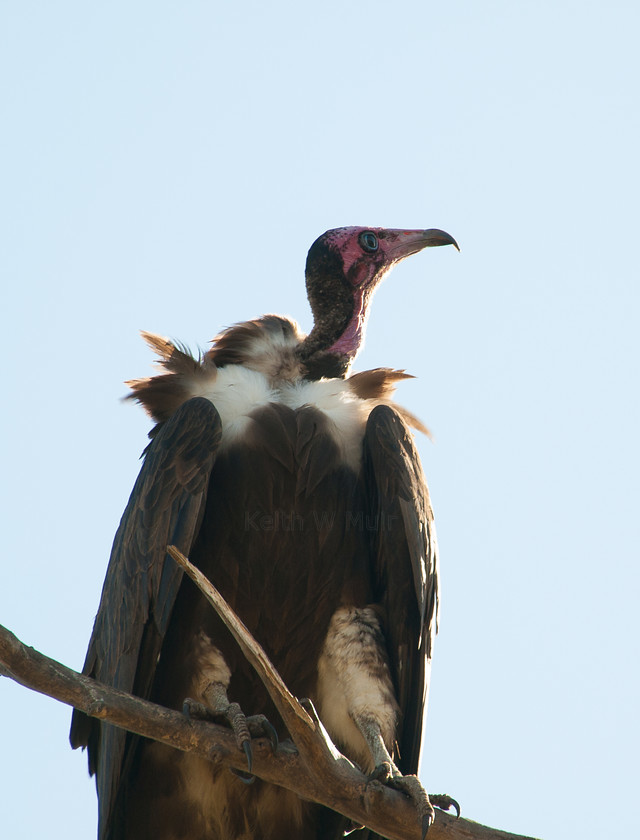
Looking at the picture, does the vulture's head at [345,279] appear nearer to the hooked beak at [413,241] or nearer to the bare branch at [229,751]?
the hooked beak at [413,241]

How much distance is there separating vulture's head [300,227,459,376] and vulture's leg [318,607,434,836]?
1.46 meters

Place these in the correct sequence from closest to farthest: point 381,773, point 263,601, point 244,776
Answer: point 381,773
point 244,776
point 263,601

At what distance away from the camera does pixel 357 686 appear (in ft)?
17.3

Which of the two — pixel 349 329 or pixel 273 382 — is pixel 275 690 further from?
pixel 349 329

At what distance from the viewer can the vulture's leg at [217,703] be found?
4.39 metres

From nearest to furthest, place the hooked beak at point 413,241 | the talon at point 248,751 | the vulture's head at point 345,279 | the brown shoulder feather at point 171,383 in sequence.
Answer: the talon at point 248,751
the brown shoulder feather at point 171,383
the vulture's head at point 345,279
the hooked beak at point 413,241

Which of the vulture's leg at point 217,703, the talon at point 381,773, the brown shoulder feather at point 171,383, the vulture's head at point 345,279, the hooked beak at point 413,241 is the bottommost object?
the talon at point 381,773

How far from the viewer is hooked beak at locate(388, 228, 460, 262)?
6.86m

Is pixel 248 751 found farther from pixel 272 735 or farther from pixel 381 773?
pixel 381 773

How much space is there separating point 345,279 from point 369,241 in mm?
335

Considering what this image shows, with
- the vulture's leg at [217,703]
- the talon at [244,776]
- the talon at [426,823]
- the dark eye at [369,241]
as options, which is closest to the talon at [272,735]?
the vulture's leg at [217,703]

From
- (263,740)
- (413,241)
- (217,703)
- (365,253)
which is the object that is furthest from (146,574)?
(413,241)

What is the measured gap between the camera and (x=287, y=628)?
5.39m

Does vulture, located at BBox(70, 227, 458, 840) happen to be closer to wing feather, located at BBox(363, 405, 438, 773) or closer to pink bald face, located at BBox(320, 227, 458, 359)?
wing feather, located at BBox(363, 405, 438, 773)
